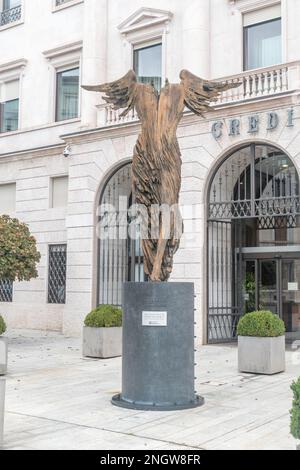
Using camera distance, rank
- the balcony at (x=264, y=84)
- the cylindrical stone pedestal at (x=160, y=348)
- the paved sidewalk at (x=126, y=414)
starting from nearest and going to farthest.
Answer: the paved sidewalk at (x=126, y=414), the cylindrical stone pedestal at (x=160, y=348), the balcony at (x=264, y=84)

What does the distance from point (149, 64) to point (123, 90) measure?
992 centimetres

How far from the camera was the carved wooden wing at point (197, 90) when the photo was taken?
8188 mm

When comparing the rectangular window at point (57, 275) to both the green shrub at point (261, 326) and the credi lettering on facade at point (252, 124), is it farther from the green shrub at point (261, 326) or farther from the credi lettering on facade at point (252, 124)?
the green shrub at point (261, 326)

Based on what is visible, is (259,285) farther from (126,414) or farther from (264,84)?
(126,414)

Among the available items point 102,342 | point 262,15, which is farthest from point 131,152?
point 102,342

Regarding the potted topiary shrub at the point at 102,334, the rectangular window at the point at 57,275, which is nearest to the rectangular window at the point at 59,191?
the rectangular window at the point at 57,275

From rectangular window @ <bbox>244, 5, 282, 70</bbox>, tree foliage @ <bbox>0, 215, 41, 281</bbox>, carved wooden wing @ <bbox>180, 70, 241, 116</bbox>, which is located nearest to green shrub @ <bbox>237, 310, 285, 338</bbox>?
carved wooden wing @ <bbox>180, 70, 241, 116</bbox>

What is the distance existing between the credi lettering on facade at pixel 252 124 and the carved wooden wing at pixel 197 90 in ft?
19.6

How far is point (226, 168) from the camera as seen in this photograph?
15.7 m

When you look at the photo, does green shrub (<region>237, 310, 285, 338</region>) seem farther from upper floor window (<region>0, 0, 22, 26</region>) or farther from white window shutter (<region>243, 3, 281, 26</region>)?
upper floor window (<region>0, 0, 22, 26</region>)

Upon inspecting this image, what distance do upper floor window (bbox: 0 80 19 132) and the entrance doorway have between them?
10090 millimetres

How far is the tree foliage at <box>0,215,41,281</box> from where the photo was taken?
47.2ft

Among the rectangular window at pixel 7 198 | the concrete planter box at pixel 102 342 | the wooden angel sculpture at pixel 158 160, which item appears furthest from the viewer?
the rectangular window at pixel 7 198
